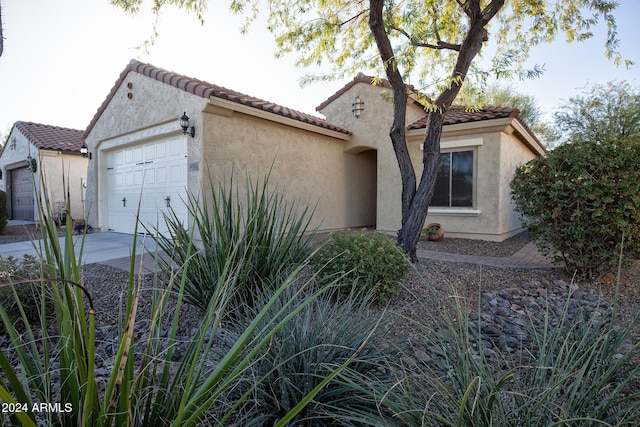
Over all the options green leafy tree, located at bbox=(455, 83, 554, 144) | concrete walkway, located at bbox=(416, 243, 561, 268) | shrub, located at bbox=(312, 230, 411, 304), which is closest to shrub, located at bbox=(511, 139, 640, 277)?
concrete walkway, located at bbox=(416, 243, 561, 268)

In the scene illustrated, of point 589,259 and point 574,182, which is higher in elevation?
point 574,182

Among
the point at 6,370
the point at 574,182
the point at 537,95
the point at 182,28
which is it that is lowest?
the point at 6,370

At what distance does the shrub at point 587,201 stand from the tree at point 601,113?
14.7m

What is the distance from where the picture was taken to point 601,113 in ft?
60.5

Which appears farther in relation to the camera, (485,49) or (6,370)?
(485,49)

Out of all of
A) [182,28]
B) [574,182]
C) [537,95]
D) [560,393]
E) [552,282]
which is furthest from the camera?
[537,95]

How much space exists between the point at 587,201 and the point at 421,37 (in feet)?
13.7

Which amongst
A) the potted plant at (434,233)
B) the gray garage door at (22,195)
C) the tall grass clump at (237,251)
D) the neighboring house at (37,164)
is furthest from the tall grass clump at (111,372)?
the gray garage door at (22,195)

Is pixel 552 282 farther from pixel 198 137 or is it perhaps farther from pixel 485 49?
pixel 198 137

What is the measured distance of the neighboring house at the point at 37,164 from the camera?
13539mm

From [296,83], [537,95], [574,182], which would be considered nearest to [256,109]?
[296,83]

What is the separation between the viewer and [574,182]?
465cm

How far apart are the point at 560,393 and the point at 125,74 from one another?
11139mm

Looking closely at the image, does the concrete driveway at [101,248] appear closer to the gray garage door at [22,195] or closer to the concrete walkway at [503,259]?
the concrete walkway at [503,259]
